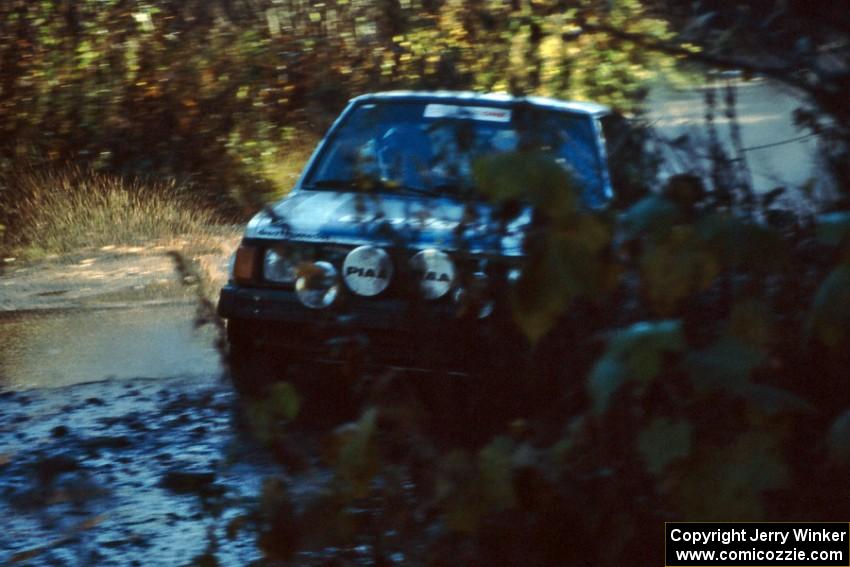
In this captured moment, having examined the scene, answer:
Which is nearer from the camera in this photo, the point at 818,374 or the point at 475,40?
the point at 818,374

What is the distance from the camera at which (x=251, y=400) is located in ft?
11.8

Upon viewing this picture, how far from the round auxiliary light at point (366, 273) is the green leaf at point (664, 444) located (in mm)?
3454

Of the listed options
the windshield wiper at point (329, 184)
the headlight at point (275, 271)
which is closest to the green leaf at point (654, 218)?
the headlight at point (275, 271)

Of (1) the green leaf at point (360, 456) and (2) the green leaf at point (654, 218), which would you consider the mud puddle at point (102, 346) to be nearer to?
(1) the green leaf at point (360, 456)

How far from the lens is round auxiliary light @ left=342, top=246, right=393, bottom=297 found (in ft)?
20.4

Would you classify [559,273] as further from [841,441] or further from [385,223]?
[385,223]

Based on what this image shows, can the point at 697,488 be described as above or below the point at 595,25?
below

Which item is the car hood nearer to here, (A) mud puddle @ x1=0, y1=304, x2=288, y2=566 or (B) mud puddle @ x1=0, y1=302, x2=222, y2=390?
(A) mud puddle @ x1=0, y1=304, x2=288, y2=566

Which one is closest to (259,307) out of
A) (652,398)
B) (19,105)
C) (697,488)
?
(652,398)

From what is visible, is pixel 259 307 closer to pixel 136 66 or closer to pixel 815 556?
pixel 815 556

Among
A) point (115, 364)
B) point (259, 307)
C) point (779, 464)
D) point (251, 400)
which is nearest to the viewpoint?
point (779, 464)

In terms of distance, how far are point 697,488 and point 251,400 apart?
4.36ft

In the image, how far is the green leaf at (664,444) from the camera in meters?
2.64

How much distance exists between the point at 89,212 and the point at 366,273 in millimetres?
6881
